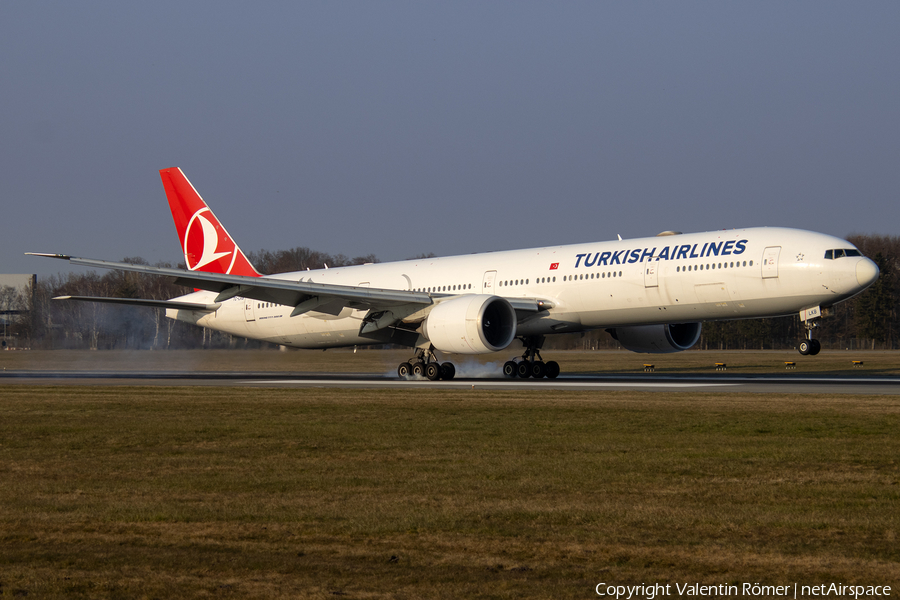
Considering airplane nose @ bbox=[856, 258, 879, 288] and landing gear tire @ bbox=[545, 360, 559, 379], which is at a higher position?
airplane nose @ bbox=[856, 258, 879, 288]

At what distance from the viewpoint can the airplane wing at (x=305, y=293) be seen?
96.1 ft

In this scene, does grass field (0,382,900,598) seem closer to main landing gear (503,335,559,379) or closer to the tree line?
main landing gear (503,335,559,379)

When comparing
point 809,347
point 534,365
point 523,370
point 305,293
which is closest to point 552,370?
point 534,365

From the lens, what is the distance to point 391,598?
516 centimetres

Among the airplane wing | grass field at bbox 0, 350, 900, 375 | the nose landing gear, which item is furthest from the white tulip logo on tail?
the nose landing gear

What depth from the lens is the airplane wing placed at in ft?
96.1

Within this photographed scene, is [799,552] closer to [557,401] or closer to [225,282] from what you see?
[557,401]

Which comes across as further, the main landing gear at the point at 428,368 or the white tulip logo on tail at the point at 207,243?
the white tulip logo on tail at the point at 207,243

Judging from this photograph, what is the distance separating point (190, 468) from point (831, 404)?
43.9 ft

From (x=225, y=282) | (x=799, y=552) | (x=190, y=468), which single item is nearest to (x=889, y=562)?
(x=799, y=552)

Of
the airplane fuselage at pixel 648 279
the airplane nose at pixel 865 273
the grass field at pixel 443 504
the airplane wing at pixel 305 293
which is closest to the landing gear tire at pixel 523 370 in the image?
the airplane fuselage at pixel 648 279

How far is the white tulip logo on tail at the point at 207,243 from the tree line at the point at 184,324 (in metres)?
14.4

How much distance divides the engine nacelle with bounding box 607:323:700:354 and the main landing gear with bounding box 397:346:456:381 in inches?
267

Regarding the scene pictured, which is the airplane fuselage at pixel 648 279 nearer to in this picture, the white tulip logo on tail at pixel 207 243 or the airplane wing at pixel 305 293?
the airplane wing at pixel 305 293
